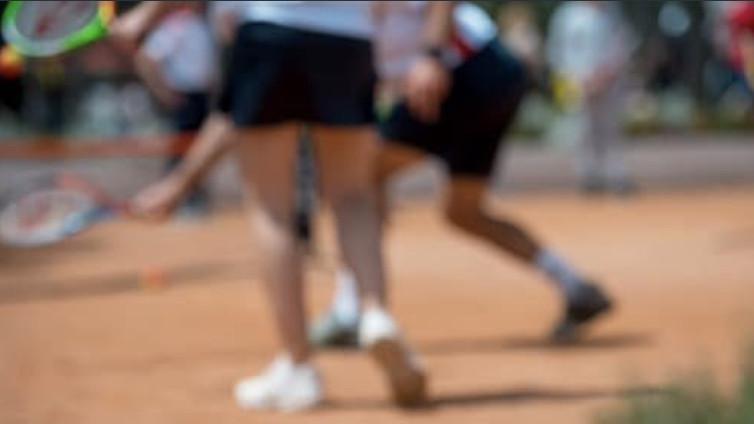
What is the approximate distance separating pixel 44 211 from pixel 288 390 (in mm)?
1482

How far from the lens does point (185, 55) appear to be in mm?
11555

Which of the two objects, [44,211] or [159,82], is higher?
[44,211]

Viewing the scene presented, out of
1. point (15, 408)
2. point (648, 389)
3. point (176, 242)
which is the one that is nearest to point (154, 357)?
point (15, 408)

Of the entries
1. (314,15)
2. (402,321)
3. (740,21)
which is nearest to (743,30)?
(740,21)

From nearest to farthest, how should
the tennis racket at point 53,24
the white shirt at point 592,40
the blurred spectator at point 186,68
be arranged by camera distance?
the tennis racket at point 53,24
the blurred spectator at point 186,68
the white shirt at point 592,40

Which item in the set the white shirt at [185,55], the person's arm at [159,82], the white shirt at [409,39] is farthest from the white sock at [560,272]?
the white shirt at [185,55]

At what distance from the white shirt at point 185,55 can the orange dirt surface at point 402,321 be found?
1.08 meters

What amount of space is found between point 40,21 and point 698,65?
2527 cm

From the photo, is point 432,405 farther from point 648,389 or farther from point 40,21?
point 40,21

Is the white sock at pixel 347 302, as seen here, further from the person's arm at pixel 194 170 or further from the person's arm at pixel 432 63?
the person's arm at pixel 432 63

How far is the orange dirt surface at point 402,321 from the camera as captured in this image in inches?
185

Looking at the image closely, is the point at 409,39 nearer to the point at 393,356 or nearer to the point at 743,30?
the point at 393,356

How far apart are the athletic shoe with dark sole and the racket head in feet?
5.33

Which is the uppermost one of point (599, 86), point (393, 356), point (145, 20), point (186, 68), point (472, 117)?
point (145, 20)
